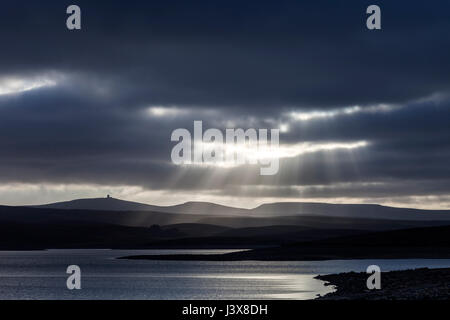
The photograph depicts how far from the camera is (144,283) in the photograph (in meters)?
82.1

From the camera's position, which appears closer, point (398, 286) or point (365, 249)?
point (398, 286)

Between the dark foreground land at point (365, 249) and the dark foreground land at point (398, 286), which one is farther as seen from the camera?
the dark foreground land at point (365, 249)

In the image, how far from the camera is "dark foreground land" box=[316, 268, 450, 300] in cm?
4650

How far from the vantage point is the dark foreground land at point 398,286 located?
153 feet

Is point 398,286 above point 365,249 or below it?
below

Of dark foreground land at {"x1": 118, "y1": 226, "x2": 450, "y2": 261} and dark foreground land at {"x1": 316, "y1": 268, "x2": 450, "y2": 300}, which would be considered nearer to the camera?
dark foreground land at {"x1": 316, "y1": 268, "x2": 450, "y2": 300}

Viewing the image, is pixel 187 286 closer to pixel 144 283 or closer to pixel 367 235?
pixel 144 283

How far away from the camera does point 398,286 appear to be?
57500 millimetres

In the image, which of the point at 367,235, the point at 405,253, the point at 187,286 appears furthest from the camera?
the point at 367,235

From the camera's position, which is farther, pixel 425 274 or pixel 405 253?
pixel 405 253

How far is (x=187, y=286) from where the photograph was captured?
253 ft
